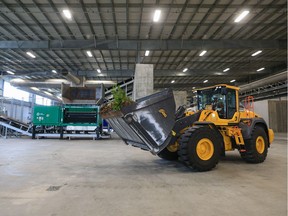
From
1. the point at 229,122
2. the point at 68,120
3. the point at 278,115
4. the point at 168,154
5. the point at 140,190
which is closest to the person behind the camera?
the point at 140,190

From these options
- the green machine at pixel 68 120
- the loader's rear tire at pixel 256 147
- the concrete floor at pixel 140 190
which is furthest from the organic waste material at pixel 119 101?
the green machine at pixel 68 120

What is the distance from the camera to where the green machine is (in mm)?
15055

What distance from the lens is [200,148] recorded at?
541cm

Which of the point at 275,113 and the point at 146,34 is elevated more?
the point at 146,34

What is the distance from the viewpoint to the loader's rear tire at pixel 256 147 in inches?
253

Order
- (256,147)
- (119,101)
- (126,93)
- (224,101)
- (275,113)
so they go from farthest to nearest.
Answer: (275,113)
(256,147)
(224,101)
(126,93)
(119,101)

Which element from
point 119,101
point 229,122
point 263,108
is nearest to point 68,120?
point 119,101

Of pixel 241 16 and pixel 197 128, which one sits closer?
pixel 197 128

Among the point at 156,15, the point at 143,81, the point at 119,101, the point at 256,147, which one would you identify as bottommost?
the point at 256,147

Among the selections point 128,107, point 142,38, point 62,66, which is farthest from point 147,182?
point 62,66

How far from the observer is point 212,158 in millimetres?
5469

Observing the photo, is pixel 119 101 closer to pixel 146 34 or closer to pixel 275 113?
pixel 146 34

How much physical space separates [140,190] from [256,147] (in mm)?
4300

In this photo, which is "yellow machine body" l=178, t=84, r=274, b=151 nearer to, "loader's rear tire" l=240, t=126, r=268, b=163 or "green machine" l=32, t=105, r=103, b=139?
"loader's rear tire" l=240, t=126, r=268, b=163
